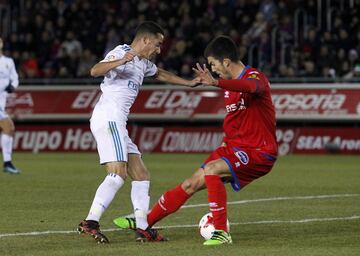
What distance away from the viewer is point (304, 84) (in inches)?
1112

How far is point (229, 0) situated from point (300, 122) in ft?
18.5

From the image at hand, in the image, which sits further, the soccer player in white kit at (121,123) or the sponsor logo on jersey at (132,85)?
the sponsor logo on jersey at (132,85)

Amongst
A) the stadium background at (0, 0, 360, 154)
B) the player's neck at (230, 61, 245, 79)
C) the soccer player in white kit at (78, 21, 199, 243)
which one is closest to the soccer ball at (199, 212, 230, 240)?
the soccer player in white kit at (78, 21, 199, 243)

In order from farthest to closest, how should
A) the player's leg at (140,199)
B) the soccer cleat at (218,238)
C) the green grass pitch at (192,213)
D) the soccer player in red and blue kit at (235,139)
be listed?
the player's leg at (140,199), the soccer player in red and blue kit at (235,139), the soccer cleat at (218,238), the green grass pitch at (192,213)

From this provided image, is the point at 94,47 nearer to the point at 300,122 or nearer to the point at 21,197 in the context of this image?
the point at 300,122

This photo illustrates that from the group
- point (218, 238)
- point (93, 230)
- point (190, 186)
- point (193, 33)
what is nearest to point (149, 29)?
point (190, 186)

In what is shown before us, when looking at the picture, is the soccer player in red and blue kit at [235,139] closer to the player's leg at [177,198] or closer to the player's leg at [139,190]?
the player's leg at [177,198]

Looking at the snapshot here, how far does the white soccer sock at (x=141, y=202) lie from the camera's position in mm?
10727

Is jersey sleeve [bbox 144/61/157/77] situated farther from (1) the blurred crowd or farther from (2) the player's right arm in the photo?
(1) the blurred crowd

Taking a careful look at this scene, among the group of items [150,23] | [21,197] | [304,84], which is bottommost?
[304,84]

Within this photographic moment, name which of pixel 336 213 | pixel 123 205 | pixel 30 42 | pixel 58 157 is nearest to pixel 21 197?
pixel 123 205

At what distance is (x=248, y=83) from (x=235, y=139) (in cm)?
71

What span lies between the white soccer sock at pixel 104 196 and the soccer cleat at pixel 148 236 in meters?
0.43

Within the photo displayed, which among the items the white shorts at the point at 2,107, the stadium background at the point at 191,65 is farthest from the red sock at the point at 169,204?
the stadium background at the point at 191,65
